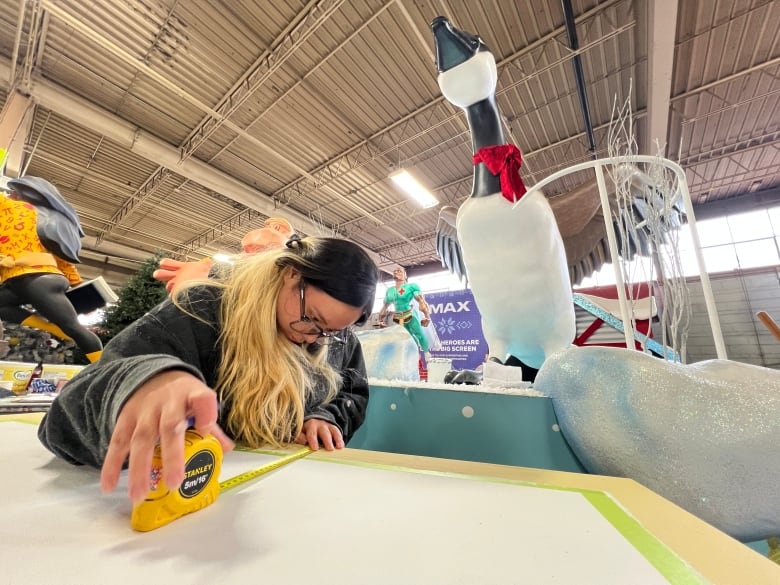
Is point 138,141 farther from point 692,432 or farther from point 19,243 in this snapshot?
point 692,432

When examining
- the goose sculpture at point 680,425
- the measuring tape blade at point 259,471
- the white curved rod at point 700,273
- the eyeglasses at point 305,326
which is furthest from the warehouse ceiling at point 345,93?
the measuring tape blade at point 259,471

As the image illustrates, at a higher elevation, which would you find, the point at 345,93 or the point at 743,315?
the point at 345,93

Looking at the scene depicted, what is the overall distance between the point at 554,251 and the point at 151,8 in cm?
378

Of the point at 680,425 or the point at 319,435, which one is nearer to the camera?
the point at 680,425

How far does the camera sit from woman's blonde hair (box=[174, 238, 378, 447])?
64 centimetres

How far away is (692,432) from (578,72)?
151 inches

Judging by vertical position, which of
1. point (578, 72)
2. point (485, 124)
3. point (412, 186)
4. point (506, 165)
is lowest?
point (506, 165)

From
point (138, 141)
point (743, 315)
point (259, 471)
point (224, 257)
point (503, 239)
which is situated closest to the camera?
point (259, 471)

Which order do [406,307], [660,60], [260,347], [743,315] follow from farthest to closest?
[743,315] → [660,60] → [406,307] → [260,347]

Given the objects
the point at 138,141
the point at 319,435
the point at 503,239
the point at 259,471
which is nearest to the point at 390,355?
the point at 503,239

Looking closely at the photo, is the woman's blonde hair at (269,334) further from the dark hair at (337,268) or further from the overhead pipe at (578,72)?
the overhead pipe at (578,72)

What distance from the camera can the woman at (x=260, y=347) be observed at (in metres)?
0.48

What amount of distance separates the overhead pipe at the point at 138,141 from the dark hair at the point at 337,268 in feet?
7.18

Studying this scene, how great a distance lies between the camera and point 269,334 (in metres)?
0.66
